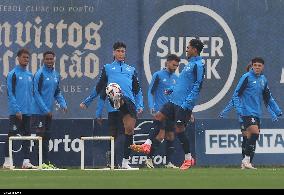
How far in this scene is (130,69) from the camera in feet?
63.1

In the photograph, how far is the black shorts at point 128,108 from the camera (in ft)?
61.1

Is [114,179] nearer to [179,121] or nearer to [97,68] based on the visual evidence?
[179,121]

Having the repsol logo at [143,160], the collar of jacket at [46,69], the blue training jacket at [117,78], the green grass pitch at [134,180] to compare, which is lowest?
the repsol logo at [143,160]

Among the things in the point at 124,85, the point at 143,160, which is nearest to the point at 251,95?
the point at 124,85

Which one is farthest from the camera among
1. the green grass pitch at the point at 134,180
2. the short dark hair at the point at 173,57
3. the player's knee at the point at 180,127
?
the short dark hair at the point at 173,57

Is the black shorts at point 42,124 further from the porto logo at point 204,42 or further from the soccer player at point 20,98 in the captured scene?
the porto logo at point 204,42

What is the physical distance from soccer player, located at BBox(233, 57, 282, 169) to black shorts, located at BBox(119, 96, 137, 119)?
6.54 feet

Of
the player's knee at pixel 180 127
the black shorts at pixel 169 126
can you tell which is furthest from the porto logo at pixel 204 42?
the player's knee at pixel 180 127

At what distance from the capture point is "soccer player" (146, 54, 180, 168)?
20.6m

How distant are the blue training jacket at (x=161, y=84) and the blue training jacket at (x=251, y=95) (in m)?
1.83

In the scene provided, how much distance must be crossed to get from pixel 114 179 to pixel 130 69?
4899 mm

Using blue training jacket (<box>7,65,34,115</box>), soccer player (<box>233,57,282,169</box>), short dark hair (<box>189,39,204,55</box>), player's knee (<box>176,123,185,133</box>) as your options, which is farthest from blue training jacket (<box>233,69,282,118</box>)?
blue training jacket (<box>7,65,34,115</box>)

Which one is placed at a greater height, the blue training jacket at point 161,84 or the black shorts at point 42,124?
the blue training jacket at point 161,84

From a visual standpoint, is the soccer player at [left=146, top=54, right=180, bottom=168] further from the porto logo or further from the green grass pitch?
the green grass pitch
